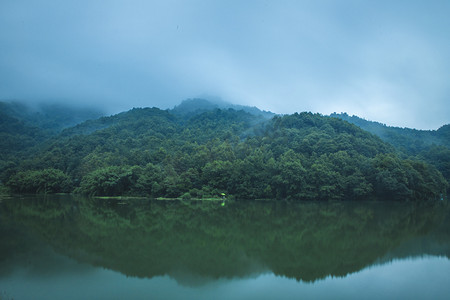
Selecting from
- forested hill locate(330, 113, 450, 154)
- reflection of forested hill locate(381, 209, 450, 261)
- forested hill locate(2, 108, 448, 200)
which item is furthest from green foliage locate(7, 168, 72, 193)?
forested hill locate(330, 113, 450, 154)

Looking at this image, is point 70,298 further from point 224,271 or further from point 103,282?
point 224,271

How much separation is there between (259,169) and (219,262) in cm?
3153

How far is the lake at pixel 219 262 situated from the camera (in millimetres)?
7230

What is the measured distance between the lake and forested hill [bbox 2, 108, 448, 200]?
22275 mm

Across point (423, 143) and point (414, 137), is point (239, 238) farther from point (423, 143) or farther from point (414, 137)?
point (414, 137)

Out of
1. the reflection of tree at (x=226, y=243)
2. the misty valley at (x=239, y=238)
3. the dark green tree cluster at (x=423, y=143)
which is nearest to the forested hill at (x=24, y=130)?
the misty valley at (x=239, y=238)

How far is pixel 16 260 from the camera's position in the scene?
30.2 feet

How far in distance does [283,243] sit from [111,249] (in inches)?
250

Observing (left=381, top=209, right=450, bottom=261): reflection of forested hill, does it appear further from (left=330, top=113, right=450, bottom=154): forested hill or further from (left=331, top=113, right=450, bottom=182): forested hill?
(left=330, top=113, right=450, bottom=154): forested hill

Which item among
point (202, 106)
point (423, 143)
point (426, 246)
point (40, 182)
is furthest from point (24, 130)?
point (423, 143)

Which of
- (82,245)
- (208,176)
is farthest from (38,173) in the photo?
(82,245)

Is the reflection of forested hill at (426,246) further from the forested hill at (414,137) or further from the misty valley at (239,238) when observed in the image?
the forested hill at (414,137)

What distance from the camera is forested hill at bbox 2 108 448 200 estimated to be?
1479 inches

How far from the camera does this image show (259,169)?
40.7 meters
